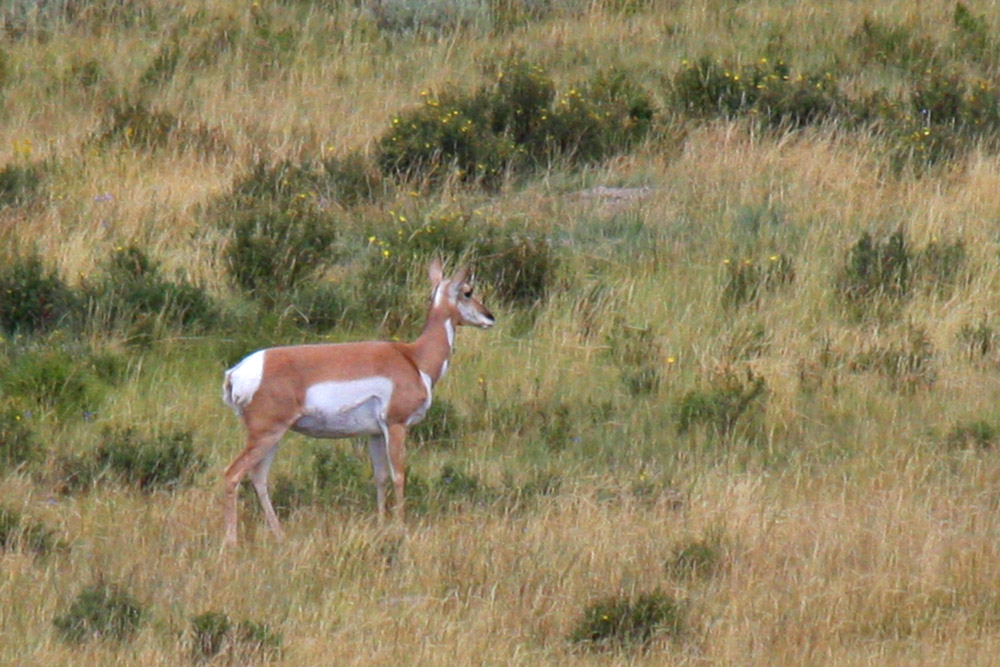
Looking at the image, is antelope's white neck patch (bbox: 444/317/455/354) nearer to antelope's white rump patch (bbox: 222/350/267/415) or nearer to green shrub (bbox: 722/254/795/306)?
antelope's white rump patch (bbox: 222/350/267/415)

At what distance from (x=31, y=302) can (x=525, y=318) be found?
2938mm

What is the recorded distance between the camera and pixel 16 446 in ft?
26.4

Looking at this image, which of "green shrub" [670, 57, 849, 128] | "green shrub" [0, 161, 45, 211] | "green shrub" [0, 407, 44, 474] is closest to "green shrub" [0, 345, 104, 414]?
"green shrub" [0, 407, 44, 474]

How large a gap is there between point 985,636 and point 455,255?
526 centimetres

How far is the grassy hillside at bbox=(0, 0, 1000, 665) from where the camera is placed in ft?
21.1

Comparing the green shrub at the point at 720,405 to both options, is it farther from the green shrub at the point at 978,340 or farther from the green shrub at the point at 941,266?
the green shrub at the point at 941,266

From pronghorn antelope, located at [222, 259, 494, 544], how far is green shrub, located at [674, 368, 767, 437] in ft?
5.26

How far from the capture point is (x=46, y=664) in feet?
18.6

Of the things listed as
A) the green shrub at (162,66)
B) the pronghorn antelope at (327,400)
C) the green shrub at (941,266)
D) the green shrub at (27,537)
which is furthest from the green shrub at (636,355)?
the green shrub at (162,66)

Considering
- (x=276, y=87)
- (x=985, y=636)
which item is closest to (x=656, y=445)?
(x=985, y=636)

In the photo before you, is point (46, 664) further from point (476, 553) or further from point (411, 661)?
point (476, 553)

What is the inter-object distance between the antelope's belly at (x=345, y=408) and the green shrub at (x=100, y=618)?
1457 mm

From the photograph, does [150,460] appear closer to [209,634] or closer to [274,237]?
[209,634]

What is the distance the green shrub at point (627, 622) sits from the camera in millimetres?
6156
